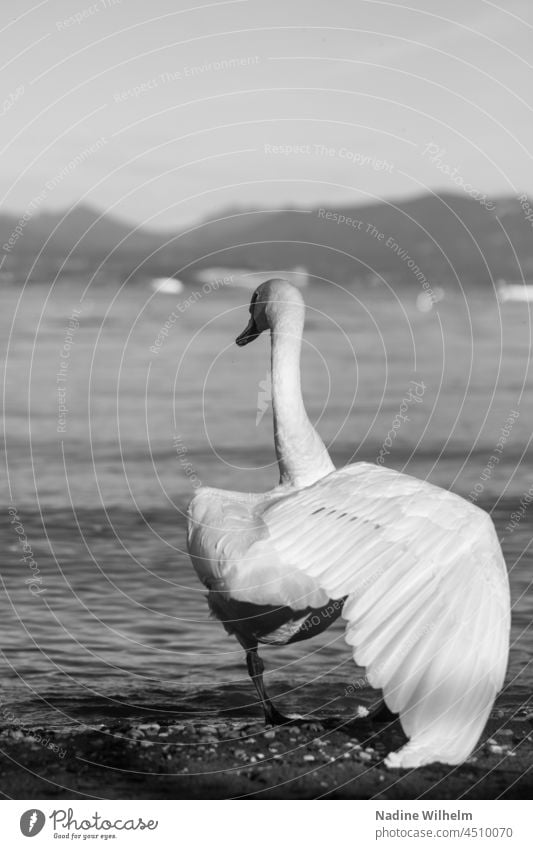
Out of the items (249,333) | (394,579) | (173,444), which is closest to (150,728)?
(394,579)

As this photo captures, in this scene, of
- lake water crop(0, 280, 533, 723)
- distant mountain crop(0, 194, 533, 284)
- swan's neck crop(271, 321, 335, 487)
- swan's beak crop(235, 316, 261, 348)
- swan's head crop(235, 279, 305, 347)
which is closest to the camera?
swan's neck crop(271, 321, 335, 487)

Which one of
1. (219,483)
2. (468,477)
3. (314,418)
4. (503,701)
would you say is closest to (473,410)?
(314,418)

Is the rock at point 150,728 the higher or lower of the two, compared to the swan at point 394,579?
lower

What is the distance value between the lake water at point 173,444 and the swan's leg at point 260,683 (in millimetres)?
785

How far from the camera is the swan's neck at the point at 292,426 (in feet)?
19.4

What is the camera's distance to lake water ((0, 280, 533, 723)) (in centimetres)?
705

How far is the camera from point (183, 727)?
5.72m

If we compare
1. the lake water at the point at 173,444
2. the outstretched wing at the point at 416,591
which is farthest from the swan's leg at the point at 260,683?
the outstretched wing at the point at 416,591
